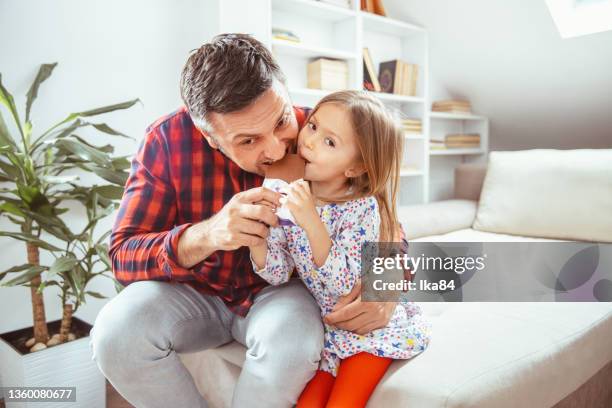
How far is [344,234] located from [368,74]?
2.19 meters

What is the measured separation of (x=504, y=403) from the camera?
3.40ft

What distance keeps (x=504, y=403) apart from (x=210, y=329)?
0.70 metres

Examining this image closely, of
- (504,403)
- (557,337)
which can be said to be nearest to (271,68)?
(504,403)

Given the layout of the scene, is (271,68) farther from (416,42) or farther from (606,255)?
(416,42)

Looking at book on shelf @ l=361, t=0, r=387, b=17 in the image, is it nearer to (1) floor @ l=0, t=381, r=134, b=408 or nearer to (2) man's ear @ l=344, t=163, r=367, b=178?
(2) man's ear @ l=344, t=163, r=367, b=178

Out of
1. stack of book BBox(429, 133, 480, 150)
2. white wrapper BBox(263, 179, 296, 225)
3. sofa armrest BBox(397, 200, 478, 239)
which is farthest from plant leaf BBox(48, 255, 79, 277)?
stack of book BBox(429, 133, 480, 150)

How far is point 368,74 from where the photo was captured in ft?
10.1

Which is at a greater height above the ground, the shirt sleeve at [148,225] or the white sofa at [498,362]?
the shirt sleeve at [148,225]

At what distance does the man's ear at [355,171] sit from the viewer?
1.13 meters

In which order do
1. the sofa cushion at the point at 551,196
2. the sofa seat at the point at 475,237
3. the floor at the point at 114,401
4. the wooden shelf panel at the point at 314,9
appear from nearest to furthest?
1. the floor at the point at 114,401
2. the sofa cushion at the point at 551,196
3. the sofa seat at the point at 475,237
4. the wooden shelf panel at the point at 314,9

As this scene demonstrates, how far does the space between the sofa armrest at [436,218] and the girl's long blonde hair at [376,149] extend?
118cm

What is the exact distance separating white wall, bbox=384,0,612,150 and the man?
233 cm

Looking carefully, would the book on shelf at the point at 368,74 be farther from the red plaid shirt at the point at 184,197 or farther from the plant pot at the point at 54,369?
the plant pot at the point at 54,369

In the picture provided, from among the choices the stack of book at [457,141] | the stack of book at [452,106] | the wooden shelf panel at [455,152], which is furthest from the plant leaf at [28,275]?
the stack of book at [452,106]
